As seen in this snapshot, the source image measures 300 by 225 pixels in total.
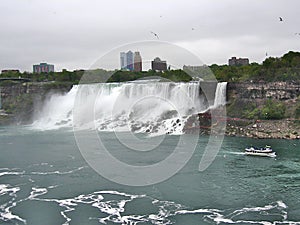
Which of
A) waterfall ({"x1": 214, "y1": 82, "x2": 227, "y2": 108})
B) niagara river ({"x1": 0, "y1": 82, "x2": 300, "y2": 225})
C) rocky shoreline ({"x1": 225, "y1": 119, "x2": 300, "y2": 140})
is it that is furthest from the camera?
waterfall ({"x1": 214, "y1": 82, "x2": 227, "y2": 108})

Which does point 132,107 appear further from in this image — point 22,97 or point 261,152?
point 261,152

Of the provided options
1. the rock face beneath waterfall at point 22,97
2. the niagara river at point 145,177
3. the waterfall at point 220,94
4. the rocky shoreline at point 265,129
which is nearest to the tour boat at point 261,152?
the niagara river at point 145,177

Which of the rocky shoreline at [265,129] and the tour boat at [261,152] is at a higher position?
the rocky shoreline at [265,129]

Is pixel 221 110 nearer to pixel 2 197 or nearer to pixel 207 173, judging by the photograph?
pixel 207 173

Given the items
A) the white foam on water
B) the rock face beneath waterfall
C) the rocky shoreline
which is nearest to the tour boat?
the rocky shoreline

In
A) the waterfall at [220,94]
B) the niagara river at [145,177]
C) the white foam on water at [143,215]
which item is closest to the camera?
the white foam on water at [143,215]

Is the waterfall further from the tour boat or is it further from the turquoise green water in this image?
the tour boat

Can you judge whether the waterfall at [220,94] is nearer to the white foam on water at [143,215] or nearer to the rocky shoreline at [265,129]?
the rocky shoreline at [265,129]
